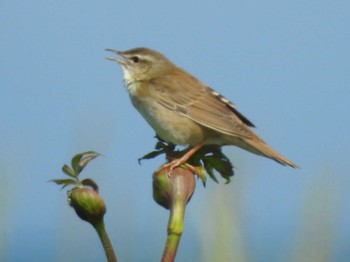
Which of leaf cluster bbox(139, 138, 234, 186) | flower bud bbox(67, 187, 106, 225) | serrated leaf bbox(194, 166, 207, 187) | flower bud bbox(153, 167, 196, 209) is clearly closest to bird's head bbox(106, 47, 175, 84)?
leaf cluster bbox(139, 138, 234, 186)

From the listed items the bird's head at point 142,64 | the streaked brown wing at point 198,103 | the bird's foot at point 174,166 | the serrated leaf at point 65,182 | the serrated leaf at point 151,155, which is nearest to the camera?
the serrated leaf at point 65,182

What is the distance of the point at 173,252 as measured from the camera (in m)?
1.88

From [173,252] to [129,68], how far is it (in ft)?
11.3

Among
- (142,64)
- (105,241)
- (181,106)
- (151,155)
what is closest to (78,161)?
(105,241)

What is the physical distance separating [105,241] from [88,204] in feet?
0.58

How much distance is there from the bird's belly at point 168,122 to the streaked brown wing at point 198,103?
0.05 metres

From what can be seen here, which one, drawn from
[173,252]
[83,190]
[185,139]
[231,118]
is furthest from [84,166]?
[231,118]

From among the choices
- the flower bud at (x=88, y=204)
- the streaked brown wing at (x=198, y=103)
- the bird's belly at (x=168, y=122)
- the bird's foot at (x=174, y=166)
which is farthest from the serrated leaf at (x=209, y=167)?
the streaked brown wing at (x=198, y=103)

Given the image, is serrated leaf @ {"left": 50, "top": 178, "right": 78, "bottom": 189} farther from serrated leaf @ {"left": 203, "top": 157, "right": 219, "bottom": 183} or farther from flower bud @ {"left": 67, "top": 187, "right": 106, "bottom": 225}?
serrated leaf @ {"left": 203, "top": 157, "right": 219, "bottom": 183}

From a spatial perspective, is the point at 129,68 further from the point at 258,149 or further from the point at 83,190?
the point at 83,190

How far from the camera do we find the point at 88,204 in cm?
214

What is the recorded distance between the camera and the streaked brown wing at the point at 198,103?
4.57 m

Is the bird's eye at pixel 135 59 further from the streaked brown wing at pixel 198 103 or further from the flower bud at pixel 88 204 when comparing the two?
the flower bud at pixel 88 204

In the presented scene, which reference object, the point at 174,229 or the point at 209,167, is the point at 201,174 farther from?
the point at 174,229
